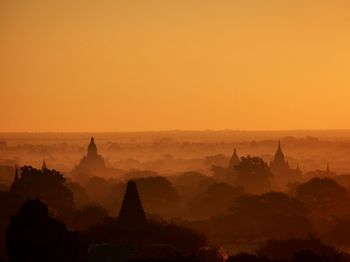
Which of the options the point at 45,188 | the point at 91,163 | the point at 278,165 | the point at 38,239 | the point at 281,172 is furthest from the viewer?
the point at 91,163

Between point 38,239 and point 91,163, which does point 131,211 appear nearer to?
point 38,239

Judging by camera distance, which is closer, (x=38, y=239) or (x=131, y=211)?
(x=38, y=239)

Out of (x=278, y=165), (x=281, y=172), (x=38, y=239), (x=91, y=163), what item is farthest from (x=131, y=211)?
(x=91, y=163)

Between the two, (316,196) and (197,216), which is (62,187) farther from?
(316,196)

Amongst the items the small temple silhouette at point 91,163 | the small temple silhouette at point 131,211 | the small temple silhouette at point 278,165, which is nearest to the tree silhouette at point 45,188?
the small temple silhouette at point 131,211

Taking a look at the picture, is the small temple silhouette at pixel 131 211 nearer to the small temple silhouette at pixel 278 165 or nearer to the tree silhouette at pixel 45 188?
the tree silhouette at pixel 45 188

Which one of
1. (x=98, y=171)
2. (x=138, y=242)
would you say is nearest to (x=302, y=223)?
(x=138, y=242)
